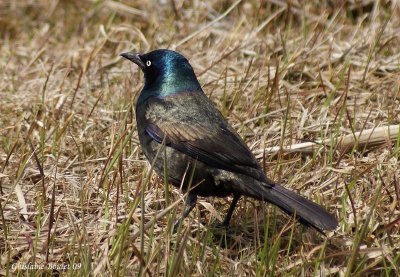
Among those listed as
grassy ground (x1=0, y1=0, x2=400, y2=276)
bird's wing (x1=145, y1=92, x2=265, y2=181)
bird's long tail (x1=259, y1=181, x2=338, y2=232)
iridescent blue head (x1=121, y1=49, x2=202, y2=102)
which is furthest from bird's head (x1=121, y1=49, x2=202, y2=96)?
bird's long tail (x1=259, y1=181, x2=338, y2=232)

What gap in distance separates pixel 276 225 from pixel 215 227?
328 millimetres

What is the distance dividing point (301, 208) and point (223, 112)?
1.68 metres

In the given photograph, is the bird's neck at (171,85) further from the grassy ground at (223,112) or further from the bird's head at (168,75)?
the grassy ground at (223,112)

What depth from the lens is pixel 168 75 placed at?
5.20 metres

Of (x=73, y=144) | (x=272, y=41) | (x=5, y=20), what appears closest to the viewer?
(x=73, y=144)

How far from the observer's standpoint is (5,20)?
8.13 m

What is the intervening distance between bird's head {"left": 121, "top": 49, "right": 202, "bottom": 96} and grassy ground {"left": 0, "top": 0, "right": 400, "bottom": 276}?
299mm

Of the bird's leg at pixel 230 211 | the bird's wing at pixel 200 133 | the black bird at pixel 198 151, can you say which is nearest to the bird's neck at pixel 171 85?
the black bird at pixel 198 151

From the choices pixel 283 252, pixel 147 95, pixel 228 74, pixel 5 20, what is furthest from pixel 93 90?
pixel 283 252

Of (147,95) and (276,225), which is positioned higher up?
(147,95)

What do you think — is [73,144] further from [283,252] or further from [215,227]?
[283,252]

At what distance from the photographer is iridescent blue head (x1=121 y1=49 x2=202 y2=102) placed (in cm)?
515

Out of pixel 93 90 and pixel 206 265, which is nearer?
pixel 206 265

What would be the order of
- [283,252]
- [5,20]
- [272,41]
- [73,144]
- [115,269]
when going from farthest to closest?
[5,20] → [272,41] → [73,144] → [283,252] → [115,269]
